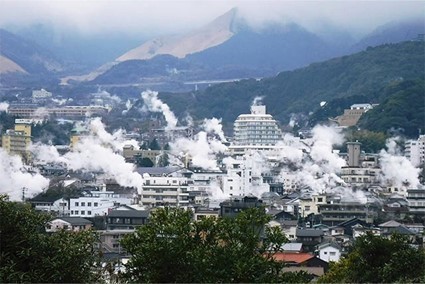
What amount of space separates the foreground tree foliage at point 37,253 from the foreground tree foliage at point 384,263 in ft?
8.70

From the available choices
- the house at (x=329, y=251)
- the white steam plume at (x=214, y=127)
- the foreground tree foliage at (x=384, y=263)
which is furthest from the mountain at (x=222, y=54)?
the foreground tree foliage at (x=384, y=263)

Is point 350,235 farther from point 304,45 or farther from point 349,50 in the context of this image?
point 304,45

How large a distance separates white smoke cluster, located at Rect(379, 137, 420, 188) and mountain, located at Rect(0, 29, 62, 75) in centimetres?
4110

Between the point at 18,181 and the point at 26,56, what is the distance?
50215mm

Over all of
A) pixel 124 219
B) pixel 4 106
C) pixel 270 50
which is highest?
pixel 270 50

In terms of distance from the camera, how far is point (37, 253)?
958 centimetres

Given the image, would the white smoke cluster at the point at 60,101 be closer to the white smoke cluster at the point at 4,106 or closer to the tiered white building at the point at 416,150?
the white smoke cluster at the point at 4,106

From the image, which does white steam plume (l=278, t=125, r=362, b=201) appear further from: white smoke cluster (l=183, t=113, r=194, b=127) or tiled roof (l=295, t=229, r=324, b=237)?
tiled roof (l=295, t=229, r=324, b=237)

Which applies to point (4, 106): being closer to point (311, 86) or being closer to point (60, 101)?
point (60, 101)

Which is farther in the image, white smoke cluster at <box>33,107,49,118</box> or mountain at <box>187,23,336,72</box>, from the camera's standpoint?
mountain at <box>187,23,336,72</box>

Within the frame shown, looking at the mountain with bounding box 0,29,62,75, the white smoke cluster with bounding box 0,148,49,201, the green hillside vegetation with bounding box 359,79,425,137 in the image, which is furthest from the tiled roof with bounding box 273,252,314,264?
the mountain with bounding box 0,29,62,75

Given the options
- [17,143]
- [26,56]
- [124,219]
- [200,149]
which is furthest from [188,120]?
[26,56]

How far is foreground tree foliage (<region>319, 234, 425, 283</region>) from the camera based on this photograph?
11.4 metres

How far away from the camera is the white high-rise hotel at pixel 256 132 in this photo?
43.4 meters
